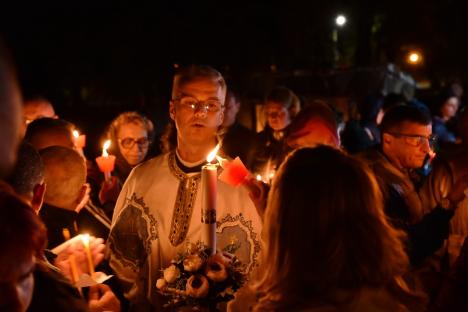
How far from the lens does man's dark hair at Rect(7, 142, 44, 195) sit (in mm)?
2479

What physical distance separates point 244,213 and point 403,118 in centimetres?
175

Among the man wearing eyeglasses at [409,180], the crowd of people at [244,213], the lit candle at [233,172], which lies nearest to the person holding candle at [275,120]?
the crowd of people at [244,213]

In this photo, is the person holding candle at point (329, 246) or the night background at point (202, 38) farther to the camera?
the night background at point (202, 38)

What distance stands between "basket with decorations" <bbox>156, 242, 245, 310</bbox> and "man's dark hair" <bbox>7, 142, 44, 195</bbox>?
30.0 inches

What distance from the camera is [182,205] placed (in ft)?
11.4

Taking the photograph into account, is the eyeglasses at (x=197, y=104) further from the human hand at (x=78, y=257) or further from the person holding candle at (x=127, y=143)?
the person holding candle at (x=127, y=143)

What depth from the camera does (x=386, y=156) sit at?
4.39m

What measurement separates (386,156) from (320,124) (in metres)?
0.61

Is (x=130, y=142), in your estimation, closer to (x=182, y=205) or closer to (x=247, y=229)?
(x=182, y=205)

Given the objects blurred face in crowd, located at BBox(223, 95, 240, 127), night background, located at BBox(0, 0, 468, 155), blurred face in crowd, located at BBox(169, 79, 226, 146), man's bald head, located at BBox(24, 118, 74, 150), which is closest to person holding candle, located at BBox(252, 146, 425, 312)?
blurred face in crowd, located at BBox(169, 79, 226, 146)

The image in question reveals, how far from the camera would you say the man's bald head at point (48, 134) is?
4621mm

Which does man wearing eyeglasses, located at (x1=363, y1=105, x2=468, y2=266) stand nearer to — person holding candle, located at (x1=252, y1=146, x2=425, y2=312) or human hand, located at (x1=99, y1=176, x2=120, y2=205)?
person holding candle, located at (x1=252, y1=146, x2=425, y2=312)

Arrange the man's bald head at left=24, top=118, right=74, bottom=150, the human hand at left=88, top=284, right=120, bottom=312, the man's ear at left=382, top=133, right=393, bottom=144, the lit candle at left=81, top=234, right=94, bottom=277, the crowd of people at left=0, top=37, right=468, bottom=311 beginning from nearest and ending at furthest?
1. the crowd of people at left=0, top=37, right=468, bottom=311
2. the lit candle at left=81, top=234, right=94, bottom=277
3. the human hand at left=88, top=284, right=120, bottom=312
4. the man's ear at left=382, top=133, right=393, bottom=144
5. the man's bald head at left=24, top=118, right=74, bottom=150

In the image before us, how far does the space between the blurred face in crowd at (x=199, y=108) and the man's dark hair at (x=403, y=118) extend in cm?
156
